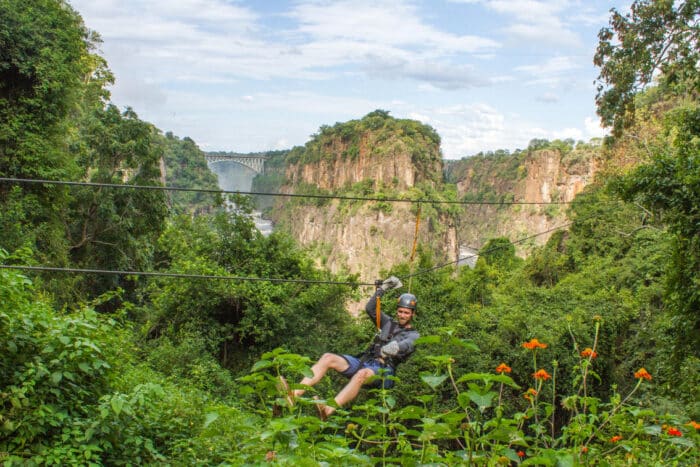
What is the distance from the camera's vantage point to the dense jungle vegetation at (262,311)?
12.6 ft

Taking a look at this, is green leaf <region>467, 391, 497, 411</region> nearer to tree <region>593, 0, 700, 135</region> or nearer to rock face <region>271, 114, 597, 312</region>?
tree <region>593, 0, 700, 135</region>

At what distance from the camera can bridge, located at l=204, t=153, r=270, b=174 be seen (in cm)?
8631

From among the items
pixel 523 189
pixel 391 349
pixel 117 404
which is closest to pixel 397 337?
pixel 391 349

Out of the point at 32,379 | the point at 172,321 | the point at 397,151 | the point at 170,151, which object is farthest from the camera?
the point at 170,151

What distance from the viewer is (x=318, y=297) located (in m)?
14.1

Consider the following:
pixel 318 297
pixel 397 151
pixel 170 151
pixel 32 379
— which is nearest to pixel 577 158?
pixel 397 151

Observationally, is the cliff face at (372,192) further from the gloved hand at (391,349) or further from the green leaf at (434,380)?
the green leaf at (434,380)

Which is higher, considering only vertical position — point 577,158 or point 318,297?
point 577,158

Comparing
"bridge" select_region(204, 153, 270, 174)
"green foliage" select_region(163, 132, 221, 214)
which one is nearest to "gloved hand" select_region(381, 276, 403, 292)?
"green foliage" select_region(163, 132, 221, 214)

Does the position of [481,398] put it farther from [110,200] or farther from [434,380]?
[110,200]

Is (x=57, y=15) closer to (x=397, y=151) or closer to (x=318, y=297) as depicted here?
(x=318, y=297)

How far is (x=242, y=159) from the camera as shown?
94438 mm

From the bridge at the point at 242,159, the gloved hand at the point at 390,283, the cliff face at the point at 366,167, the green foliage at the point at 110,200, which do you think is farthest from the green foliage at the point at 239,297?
the bridge at the point at 242,159

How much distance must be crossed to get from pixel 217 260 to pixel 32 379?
403 inches
